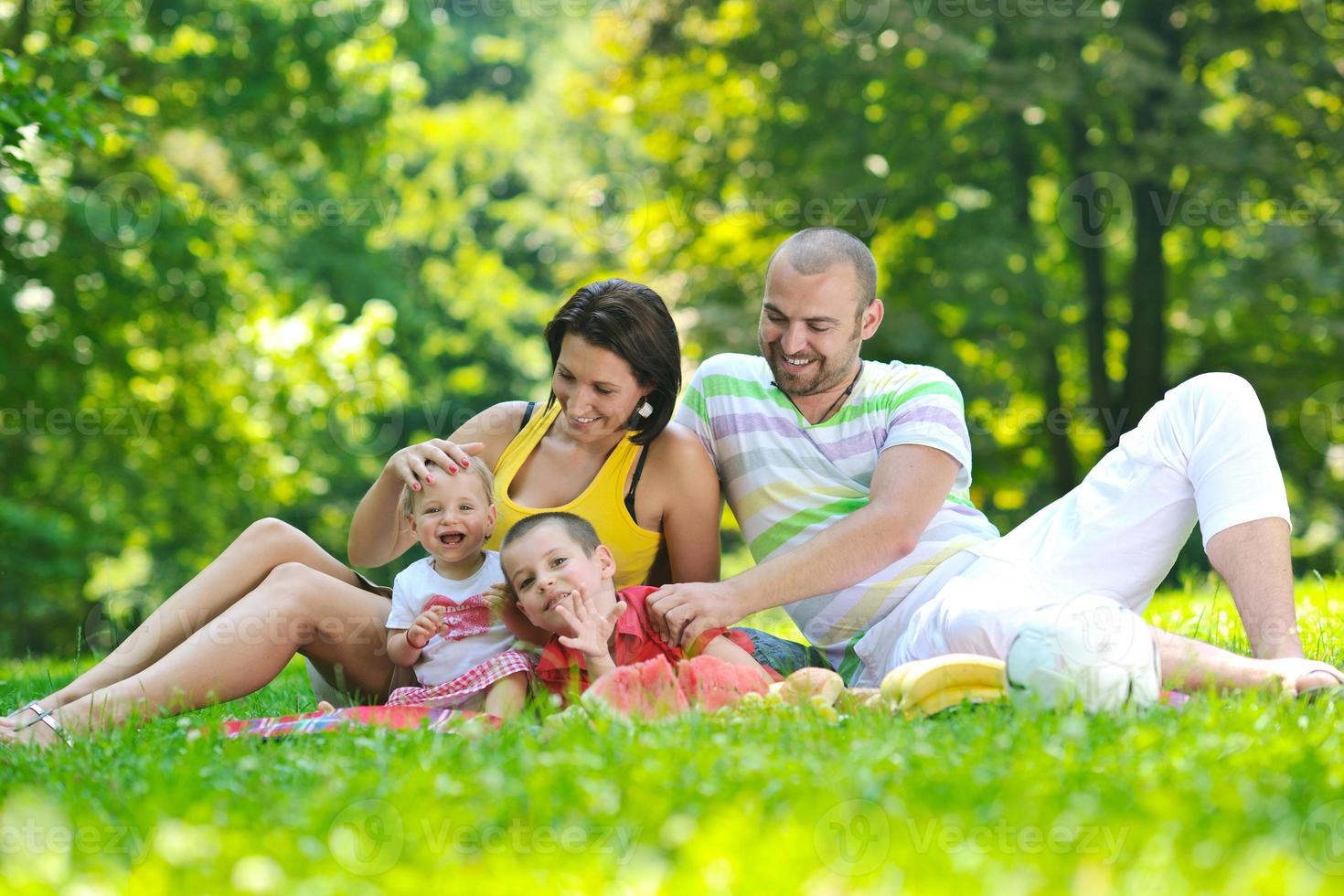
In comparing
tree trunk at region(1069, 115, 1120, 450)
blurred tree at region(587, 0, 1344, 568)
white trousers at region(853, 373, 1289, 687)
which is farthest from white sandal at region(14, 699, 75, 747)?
tree trunk at region(1069, 115, 1120, 450)

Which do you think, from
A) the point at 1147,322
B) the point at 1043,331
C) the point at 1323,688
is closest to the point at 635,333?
the point at 1323,688

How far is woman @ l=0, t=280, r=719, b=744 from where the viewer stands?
3.46 m

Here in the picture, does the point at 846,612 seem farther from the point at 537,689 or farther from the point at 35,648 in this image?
the point at 35,648

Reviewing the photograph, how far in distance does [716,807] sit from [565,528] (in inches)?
59.3

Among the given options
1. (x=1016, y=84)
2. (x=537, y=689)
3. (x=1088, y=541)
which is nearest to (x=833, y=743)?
(x=537, y=689)

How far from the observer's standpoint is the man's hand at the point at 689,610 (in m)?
3.52

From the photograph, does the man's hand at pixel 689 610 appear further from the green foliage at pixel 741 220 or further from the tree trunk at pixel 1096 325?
the tree trunk at pixel 1096 325

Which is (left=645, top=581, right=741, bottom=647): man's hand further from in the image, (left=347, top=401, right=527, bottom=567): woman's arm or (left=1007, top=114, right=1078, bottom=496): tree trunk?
(left=1007, top=114, right=1078, bottom=496): tree trunk

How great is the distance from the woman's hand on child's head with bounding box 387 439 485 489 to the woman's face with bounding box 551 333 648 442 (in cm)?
34

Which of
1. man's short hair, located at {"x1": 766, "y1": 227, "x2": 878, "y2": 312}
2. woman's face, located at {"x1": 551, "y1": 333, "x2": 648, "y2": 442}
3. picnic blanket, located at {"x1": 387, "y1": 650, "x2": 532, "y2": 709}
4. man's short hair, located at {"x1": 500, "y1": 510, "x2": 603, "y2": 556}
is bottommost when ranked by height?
picnic blanket, located at {"x1": 387, "y1": 650, "x2": 532, "y2": 709}

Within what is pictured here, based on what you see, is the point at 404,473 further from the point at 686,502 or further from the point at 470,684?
the point at 686,502

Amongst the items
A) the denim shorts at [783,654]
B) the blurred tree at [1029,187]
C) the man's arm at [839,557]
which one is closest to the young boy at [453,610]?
the man's arm at [839,557]

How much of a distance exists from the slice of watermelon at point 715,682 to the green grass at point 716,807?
0.99ft

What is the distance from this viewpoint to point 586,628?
11.1ft
